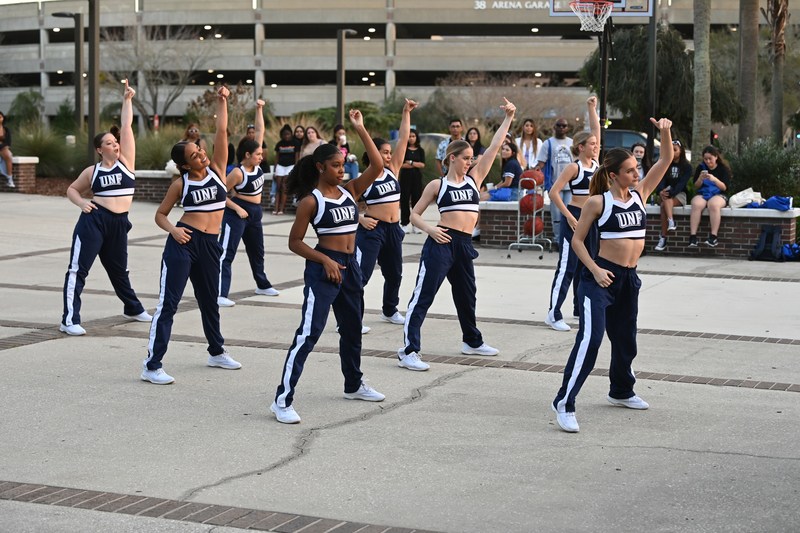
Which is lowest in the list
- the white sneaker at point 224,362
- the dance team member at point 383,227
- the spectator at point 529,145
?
the white sneaker at point 224,362

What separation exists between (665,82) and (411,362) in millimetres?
26171

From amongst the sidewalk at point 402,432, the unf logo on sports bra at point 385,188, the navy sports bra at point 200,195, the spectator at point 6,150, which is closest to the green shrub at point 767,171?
the sidewalk at point 402,432

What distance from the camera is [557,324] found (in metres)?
9.45

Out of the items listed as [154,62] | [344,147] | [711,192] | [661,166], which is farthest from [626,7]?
[154,62]

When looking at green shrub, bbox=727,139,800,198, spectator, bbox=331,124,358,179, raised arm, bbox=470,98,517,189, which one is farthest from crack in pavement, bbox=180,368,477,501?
spectator, bbox=331,124,358,179

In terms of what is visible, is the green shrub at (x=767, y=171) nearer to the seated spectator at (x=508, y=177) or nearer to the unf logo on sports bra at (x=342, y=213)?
the seated spectator at (x=508, y=177)

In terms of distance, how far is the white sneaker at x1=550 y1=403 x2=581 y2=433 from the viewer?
6.02 meters

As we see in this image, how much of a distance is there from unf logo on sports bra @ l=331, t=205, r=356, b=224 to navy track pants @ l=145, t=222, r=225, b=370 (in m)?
1.64

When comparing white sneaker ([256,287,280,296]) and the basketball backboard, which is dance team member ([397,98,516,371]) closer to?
white sneaker ([256,287,280,296])

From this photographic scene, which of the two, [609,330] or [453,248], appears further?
[453,248]

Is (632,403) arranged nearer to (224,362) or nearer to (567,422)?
(567,422)

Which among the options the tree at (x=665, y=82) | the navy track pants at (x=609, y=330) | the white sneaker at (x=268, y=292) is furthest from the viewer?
the tree at (x=665, y=82)

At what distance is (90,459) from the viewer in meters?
5.41

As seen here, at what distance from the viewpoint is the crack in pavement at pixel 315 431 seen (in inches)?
199
